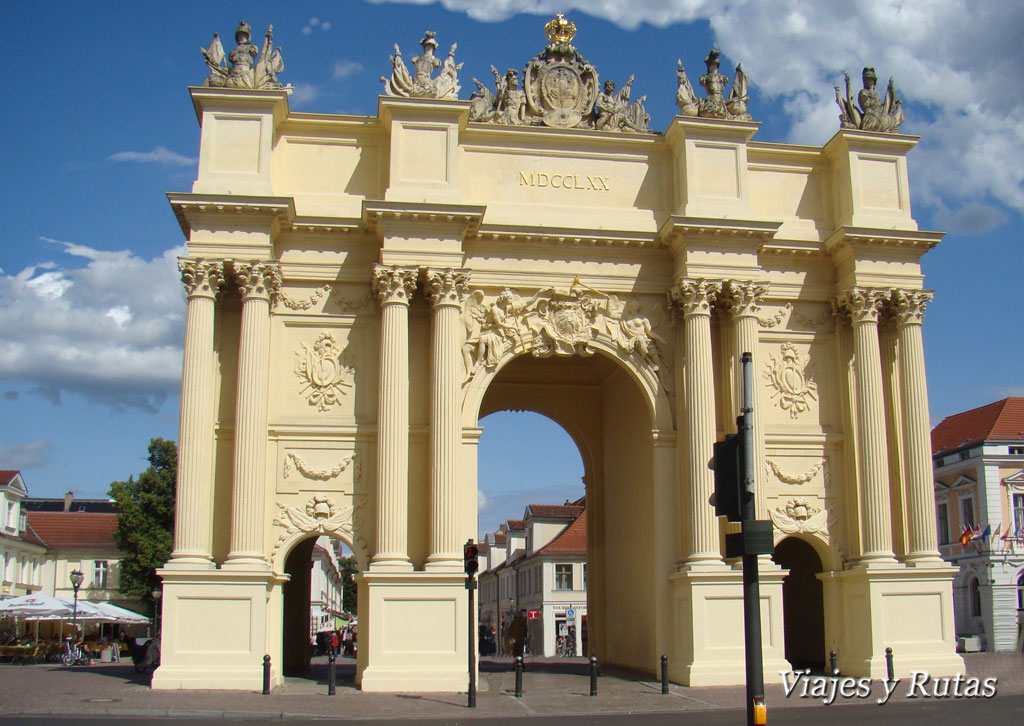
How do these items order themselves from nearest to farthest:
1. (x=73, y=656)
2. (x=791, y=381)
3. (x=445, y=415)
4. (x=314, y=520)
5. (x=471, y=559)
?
(x=471, y=559)
(x=445, y=415)
(x=314, y=520)
(x=791, y=381)
(x=73, y=656)

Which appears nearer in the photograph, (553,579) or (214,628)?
(214,628)

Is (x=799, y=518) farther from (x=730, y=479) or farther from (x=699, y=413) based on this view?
(x=730, y=479)

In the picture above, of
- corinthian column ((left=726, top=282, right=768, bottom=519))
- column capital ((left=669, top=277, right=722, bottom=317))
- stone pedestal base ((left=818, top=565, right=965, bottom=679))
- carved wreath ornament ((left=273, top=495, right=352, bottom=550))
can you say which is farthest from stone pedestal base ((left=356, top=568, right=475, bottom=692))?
stone pedestal base ((left=818, top=565, right=965, bottom=679))

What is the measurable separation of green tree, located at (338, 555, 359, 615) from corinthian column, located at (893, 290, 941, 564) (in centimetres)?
9047

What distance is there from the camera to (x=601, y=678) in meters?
25.3

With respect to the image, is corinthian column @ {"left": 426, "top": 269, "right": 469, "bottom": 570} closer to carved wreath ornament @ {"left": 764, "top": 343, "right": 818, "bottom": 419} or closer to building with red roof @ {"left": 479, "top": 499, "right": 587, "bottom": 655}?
carved wreath ornament @ {"left": 764, "top": 343, "right": 818, "bottom": 419}

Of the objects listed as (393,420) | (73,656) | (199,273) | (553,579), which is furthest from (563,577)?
(199,273)

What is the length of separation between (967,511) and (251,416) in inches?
1533

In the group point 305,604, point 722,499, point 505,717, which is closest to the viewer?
point 722,499

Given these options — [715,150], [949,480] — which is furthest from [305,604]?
[949,480]

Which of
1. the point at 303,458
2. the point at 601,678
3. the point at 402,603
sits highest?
the point at 303,458

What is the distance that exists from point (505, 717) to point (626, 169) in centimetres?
1410

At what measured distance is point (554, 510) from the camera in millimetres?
68625

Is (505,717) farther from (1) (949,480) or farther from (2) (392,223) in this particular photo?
(1) (949,480)
